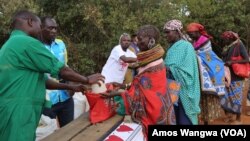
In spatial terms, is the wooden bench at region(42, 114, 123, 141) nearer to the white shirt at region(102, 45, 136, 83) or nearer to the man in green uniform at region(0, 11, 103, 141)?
the man in green uniform at region(0, 11, 103, 141)

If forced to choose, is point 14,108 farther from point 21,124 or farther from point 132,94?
point 132,94

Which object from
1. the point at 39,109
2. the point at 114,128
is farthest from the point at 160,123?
the point at 39,109

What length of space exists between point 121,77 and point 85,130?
255 cm

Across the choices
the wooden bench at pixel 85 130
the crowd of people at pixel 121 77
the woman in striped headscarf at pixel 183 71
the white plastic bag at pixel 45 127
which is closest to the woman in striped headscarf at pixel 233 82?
the crowd of people at pixel 121 77

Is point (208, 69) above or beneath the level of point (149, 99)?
beneath

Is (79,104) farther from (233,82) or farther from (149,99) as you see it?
(233,82)

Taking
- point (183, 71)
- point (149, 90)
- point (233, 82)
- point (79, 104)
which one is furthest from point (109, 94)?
point (233, 82)

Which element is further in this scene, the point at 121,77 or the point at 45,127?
the point at 121,77

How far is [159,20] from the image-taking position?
10.5 meters

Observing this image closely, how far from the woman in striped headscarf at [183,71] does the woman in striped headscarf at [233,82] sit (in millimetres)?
2714

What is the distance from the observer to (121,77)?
239 inches

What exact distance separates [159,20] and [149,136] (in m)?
7.01

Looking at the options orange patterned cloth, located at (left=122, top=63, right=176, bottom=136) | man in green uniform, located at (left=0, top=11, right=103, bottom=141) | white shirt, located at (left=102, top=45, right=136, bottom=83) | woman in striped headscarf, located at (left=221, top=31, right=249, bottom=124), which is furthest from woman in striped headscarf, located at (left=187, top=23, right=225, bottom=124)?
man in green uniform, located at (left=0, top=11, right=103, bottom=141)

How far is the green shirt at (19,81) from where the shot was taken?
2484 mm
